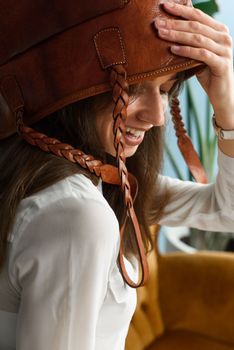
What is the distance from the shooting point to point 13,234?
0.76m

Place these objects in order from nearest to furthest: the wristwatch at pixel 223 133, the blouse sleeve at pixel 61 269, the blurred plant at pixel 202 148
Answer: the blouse sleeve at pixel 61 269 → the wristwatch at pixel 223 133 → the blurred plant at pixel 202 148

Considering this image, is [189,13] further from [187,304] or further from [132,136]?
[187,304]

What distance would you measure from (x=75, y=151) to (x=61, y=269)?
0.17 metres

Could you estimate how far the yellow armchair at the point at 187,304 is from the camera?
172 cm

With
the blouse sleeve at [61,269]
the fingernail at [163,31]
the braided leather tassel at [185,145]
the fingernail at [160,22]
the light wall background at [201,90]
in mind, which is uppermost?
the fingernail at [160,22]

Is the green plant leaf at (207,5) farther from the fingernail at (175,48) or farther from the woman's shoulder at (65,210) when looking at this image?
the woman's shoulder at (65,210)

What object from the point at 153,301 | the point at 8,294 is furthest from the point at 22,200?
the point at 153,301

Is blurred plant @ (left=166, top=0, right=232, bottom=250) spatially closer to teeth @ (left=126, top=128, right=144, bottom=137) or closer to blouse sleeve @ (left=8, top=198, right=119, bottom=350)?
teeth @ (left=126, top=128, right=144, bottom=137)

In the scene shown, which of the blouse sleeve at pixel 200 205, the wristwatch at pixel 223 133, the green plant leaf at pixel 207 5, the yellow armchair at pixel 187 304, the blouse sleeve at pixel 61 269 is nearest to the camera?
the blouse sleeve at pixel 61 269

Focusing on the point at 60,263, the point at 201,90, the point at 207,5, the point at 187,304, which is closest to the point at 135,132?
the point at 60,263

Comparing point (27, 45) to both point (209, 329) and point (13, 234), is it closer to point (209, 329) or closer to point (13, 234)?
point (13, 234)

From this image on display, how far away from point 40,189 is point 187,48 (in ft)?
0.91

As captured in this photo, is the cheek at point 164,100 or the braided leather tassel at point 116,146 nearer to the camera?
the braided leather tassel at point 116,146

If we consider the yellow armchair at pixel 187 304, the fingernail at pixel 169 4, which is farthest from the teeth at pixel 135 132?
the yellow armchair at pixel 187 304
